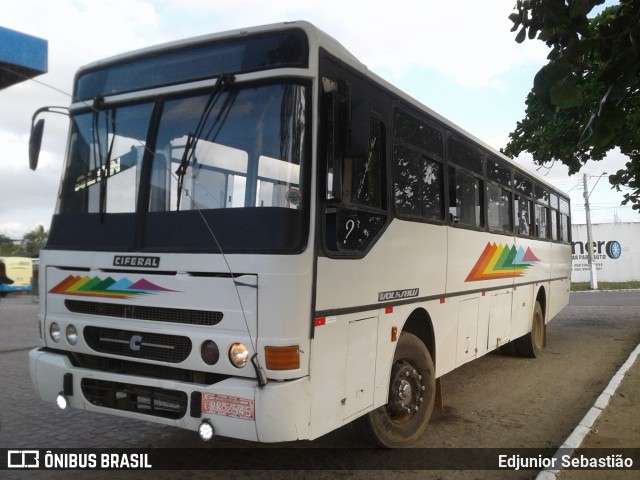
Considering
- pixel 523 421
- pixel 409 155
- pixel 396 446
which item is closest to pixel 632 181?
pixel 523 421

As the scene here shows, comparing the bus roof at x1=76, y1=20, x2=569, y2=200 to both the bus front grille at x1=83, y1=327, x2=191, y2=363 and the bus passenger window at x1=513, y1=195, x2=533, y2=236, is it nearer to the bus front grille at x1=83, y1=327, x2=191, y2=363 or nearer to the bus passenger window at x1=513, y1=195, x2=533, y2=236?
Result: the bus front grille at x1=83, y1=327, x2=191, y2=363

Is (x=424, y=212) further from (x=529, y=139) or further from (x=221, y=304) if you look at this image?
(x=529, y=139)

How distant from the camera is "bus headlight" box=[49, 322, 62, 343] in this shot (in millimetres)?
4387

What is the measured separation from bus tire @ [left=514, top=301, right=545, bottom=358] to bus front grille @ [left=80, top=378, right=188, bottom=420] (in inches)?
289

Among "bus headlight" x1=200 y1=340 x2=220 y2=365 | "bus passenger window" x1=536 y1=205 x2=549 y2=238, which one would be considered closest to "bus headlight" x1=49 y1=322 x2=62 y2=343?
"bus headlight" x1=200 y1=340 x2=220 y2=365

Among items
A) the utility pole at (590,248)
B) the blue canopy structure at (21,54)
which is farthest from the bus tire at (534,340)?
the utility pole at (590,248)

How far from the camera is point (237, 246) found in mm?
3639

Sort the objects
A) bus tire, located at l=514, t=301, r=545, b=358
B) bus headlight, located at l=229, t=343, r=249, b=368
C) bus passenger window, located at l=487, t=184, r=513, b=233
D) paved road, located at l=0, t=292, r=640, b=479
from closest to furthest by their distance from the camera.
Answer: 1. bus headlight, located at l=229, t=343, r=249, b=368
2. paved road, located at l=0, t=292, r=640, b=479
3. bus passenger window, located at l=487, t=184, r=513, b=233
4. bus tire, located at l=514, t=301, r=545, b=358

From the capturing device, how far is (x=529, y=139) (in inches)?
529

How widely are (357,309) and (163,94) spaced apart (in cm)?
214

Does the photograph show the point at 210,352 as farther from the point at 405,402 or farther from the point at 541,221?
the point at 541,221

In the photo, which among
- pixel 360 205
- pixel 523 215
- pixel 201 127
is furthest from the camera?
pixel 523 215

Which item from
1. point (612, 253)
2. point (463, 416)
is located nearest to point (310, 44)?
point (463, 416)

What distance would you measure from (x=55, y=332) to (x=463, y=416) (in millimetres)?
4217
